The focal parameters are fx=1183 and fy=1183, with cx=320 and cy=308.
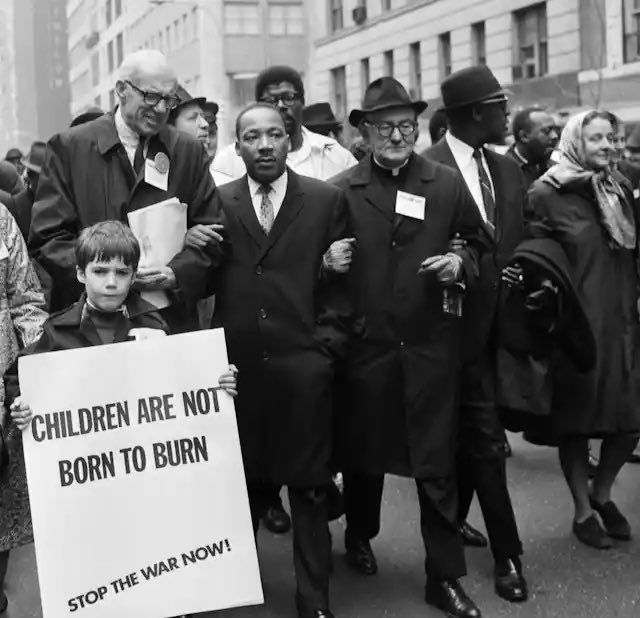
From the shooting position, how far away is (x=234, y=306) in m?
4.87

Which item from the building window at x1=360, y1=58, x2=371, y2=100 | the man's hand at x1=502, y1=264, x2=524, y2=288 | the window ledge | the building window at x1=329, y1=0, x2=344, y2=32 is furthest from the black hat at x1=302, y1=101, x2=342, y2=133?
the building window at x1=329, y1=0, x2=344, y2=32

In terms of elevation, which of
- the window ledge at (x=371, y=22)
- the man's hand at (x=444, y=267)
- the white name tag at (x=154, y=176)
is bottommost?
the man's hand at (x=444, y=267)

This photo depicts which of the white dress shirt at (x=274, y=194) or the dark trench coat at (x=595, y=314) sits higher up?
the white dress shirt at (x=274, y=194)

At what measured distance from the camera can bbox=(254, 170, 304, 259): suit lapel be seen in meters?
4.83

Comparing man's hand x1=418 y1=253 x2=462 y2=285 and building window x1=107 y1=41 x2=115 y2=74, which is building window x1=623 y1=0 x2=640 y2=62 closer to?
man's hand x1=418 y1=253 x2=462 y2=285

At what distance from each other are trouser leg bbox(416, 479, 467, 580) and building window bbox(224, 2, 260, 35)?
43.3 m

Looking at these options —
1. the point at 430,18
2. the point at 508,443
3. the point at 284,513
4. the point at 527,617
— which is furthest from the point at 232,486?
the point at 430,18

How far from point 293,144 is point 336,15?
30.2 metres

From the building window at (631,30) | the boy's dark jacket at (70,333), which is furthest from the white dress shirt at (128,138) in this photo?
the building window at (631,30)

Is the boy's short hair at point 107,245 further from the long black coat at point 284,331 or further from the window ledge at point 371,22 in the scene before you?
the window ledge at point 371,22

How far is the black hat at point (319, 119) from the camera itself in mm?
8336

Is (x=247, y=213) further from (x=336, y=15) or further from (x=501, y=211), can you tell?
(x=336, y=15)

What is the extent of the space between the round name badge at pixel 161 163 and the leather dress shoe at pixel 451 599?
2075 mm

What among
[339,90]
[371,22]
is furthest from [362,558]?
[339,90]
